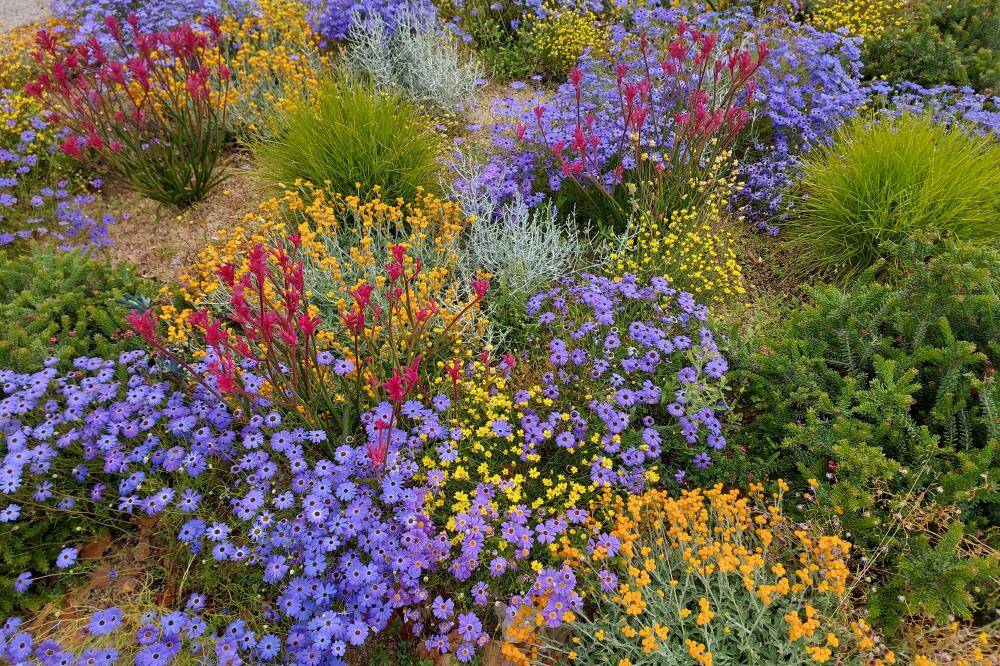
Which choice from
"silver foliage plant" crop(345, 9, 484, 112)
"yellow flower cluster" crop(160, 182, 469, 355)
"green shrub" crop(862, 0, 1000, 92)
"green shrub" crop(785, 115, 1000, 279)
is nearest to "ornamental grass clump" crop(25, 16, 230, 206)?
"yellow flower cluster" crop(160, 182, 469, 355)

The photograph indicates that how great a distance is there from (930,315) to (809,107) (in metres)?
3.05

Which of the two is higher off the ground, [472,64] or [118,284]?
[472,64]

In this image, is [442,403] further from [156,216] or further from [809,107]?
[809,107]

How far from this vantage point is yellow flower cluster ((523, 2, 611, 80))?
252 inches

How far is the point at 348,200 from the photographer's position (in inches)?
161

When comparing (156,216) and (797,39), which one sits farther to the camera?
(797,39)

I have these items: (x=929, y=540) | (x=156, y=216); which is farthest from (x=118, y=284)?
(x=929, y=540)

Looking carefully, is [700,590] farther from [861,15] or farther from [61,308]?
[861,15]

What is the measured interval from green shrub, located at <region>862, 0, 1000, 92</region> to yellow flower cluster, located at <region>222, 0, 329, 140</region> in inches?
237

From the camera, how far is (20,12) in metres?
8.05

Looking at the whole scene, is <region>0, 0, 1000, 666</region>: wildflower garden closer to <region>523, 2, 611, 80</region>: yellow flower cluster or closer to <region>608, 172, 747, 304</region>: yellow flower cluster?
<region>608, 172, 747, 304</region>: yellow flower cluster

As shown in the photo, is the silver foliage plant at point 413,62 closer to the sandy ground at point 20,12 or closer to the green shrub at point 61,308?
the green shrub at point 61,308

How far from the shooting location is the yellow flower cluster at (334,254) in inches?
142

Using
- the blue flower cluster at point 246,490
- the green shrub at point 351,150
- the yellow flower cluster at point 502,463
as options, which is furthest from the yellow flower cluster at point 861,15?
the blue flower cluster at point 246,490
